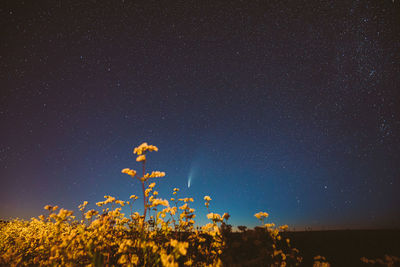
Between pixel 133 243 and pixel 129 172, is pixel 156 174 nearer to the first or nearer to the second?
pixel 129 172

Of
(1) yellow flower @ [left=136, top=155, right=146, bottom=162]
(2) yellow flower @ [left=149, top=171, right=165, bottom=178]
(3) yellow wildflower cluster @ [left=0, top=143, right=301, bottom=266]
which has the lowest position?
(3) yellow wildflower cluster @ [left=0, top=143, right=301, bottom=266]

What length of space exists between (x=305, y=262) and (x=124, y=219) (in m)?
8.91

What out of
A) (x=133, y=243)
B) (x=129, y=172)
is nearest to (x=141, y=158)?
(x=129, y=172)

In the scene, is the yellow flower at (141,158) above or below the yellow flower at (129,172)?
above

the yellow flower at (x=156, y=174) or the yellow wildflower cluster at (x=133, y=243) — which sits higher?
the yellow flower at (x=156, y=174)

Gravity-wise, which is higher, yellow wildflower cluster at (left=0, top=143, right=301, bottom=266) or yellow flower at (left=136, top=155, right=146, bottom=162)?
yellow flower at (left=136, top=155, right=146, bottom=162)

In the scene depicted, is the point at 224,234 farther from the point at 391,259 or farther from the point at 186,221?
the point at 391,259

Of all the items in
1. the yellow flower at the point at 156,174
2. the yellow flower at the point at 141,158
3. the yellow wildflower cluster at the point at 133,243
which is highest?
the yellow flower at the point at 141,158

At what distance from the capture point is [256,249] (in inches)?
141

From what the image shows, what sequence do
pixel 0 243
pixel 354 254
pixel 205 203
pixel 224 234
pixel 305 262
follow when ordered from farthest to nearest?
1. pixel 354 254
2. pixel 305 262
3. pixel 0 243
4. pixel 205 203
5. pixel 224 234

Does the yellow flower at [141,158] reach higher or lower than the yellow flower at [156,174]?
higher

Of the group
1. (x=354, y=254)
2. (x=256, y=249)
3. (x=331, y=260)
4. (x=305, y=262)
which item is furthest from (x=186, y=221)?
(x=354, y=254)

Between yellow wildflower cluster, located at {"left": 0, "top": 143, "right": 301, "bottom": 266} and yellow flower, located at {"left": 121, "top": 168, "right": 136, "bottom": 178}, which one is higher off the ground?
yellow flower, located at {"left": 121, "top": 168, "right": 136, "bottom": 178}

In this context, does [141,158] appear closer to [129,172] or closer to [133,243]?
[129,172]
